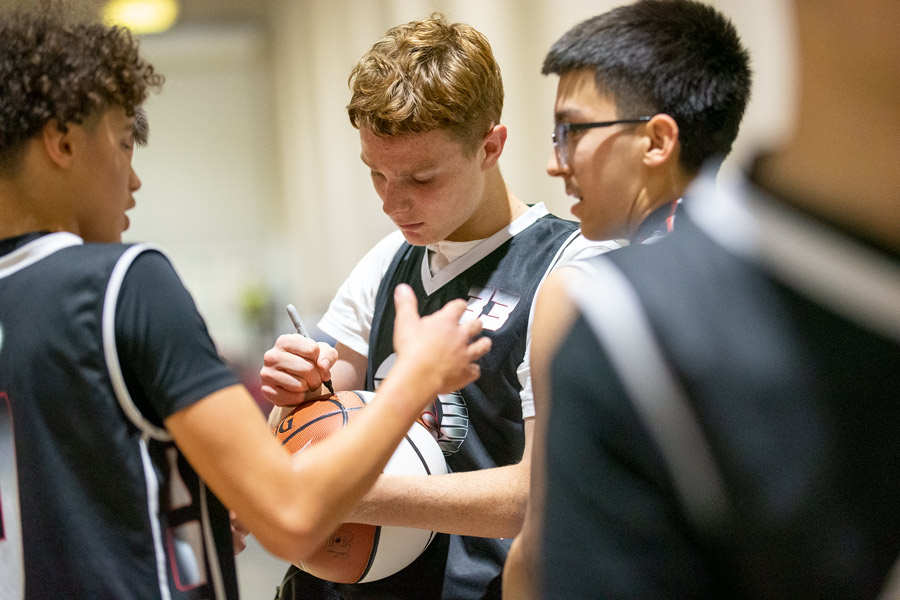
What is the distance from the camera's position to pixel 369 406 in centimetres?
→ 101

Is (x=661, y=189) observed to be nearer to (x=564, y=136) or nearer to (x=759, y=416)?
(x=564, y=136)

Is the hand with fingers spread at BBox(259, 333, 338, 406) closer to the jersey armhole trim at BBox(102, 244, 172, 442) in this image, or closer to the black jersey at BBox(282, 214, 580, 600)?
the black jersey at BBox(282, 214, 580, 600)

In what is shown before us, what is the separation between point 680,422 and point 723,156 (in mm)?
1132

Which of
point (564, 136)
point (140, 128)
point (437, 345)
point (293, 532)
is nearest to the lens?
point (293, 532)

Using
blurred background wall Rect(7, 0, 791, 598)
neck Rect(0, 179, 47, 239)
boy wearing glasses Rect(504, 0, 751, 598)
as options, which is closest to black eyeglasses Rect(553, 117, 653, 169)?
boy wearing glasses Rect(504, 0, 751, 598)

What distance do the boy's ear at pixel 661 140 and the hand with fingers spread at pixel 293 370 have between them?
73cm

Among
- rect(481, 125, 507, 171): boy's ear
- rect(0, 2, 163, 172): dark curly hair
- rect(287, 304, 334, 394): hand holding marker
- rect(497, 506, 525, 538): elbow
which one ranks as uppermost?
Result: rect(0, 2, 163, 172): dark curly hair

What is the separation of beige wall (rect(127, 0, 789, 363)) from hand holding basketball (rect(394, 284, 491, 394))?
4088mm

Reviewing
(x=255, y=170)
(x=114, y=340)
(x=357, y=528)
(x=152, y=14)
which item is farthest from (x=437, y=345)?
(x=152, y=14)

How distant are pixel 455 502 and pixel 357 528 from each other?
0.62 feet

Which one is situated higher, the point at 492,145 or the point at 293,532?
the point at 492,145

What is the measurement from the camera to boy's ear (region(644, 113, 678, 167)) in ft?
4.59

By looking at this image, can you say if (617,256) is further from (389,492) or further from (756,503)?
(389,492)

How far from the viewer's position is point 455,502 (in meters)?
1.39
